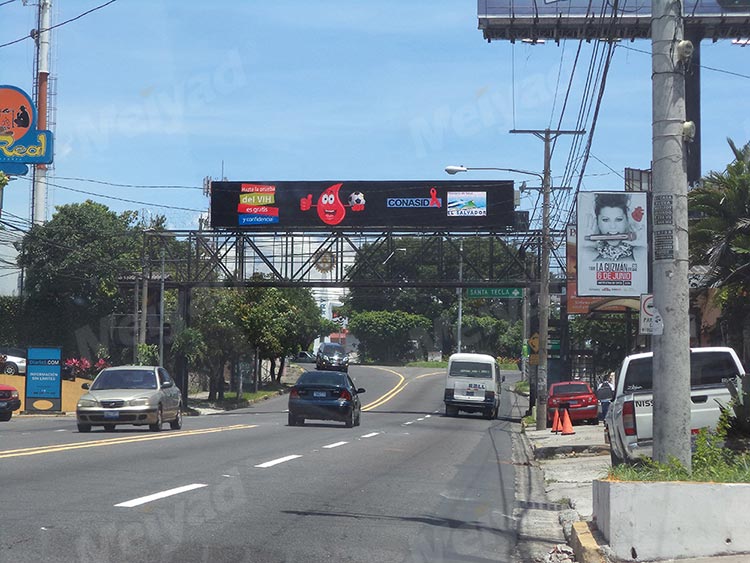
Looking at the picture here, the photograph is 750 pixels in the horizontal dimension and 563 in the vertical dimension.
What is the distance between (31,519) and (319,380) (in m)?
18.3

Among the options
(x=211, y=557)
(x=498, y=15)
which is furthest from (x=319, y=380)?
(x=498, y=15)

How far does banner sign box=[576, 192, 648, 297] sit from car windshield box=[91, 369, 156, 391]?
422 inches

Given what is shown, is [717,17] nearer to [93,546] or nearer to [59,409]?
[59,409]

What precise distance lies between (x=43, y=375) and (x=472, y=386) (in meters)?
16.8

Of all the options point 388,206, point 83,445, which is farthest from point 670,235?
point 388,206

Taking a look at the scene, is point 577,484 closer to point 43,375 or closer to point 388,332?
point 43,375

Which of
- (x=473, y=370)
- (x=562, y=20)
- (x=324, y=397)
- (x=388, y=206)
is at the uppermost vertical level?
(x=562, y=20)

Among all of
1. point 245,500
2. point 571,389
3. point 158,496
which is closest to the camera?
point 158,496

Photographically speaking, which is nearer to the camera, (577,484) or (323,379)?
(577,484)

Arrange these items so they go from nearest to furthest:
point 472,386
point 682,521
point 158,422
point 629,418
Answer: point 682,521, point 629,418, point 158,422, point 472,386

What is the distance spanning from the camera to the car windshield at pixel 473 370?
42.5 metres

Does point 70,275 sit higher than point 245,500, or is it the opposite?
point 70,275

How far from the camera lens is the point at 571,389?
3650cm

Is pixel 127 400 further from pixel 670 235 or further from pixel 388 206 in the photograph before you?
pixel 388 206
